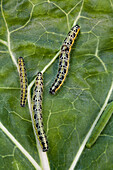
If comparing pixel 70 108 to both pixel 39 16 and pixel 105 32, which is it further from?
pixel 39 16

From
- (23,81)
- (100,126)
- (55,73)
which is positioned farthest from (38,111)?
(100,126)

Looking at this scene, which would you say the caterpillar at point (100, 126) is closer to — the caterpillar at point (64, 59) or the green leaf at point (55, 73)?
the green leaf at point (55, 73)

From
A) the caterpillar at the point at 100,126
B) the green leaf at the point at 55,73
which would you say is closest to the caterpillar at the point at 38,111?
Result: the green leaf at the point at 55,73

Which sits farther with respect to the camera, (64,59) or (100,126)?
(64,59)

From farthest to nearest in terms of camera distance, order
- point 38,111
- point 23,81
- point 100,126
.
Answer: point 23,81, point 38,111, point 100,126

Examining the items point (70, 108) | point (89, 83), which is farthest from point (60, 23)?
point (70, 108)

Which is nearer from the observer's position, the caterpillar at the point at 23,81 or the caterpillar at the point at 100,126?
the caterpillar at the point at 100,126

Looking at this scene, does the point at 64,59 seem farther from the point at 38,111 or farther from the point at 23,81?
the point at 38,111
